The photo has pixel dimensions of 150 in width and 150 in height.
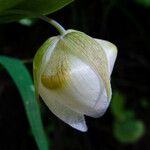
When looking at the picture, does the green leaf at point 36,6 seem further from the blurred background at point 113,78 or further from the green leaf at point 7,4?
the blurred background at point 113,78

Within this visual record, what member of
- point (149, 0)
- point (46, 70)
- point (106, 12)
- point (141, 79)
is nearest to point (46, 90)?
point (46, 70)

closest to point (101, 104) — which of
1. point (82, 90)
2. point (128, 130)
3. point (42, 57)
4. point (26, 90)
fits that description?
point (82, 90)

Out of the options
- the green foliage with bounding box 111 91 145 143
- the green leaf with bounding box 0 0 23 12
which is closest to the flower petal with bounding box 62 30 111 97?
the green leaf with bounding box 0 0 23 12

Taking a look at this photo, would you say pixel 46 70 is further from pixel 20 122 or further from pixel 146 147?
pixel 146 147

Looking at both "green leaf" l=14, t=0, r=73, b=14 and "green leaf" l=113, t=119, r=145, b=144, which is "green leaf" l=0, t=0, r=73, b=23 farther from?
"green leaf" l=113, t=119, r=145, b=144

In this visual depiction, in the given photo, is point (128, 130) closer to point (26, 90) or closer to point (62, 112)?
point (26, 90)

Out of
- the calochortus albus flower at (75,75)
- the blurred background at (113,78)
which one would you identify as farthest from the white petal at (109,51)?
the blurred background at (113,78)
